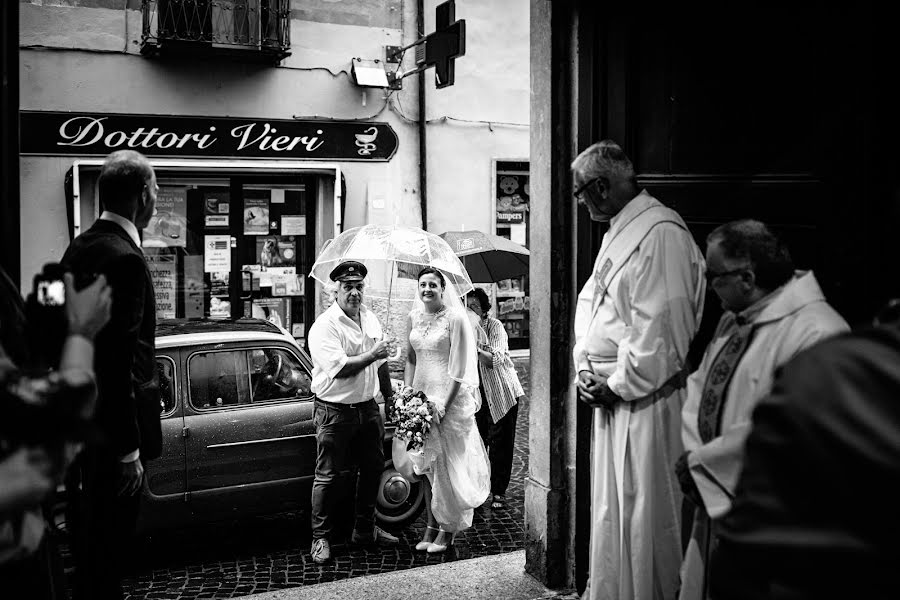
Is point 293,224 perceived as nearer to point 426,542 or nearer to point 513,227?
point 513,227

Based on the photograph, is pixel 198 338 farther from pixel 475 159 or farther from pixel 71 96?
pixel 475 159

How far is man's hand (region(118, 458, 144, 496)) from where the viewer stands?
3.86 m

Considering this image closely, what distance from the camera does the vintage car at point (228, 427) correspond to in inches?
264

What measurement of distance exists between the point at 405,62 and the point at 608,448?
11.5 m

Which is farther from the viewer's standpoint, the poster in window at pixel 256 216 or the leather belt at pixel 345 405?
the poster in window at pixel 256 216

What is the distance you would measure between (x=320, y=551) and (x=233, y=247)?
26.8ft

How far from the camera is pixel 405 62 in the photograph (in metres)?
14.9

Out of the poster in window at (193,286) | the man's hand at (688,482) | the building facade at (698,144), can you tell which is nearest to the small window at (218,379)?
the building facade at (698,144)

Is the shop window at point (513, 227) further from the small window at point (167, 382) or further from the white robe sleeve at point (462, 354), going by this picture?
the small window at point (167, 382)

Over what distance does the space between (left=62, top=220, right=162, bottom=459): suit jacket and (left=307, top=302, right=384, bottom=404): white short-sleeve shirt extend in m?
2.70

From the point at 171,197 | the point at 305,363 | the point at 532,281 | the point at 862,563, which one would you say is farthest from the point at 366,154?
the point at 862,563

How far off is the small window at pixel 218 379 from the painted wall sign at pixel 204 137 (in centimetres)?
Result: 695

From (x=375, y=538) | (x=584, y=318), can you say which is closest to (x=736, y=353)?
(x=584, y=318)

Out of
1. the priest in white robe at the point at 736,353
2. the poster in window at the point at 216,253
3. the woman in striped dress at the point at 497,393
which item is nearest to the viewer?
the priest in white robe at the point at 736,353
